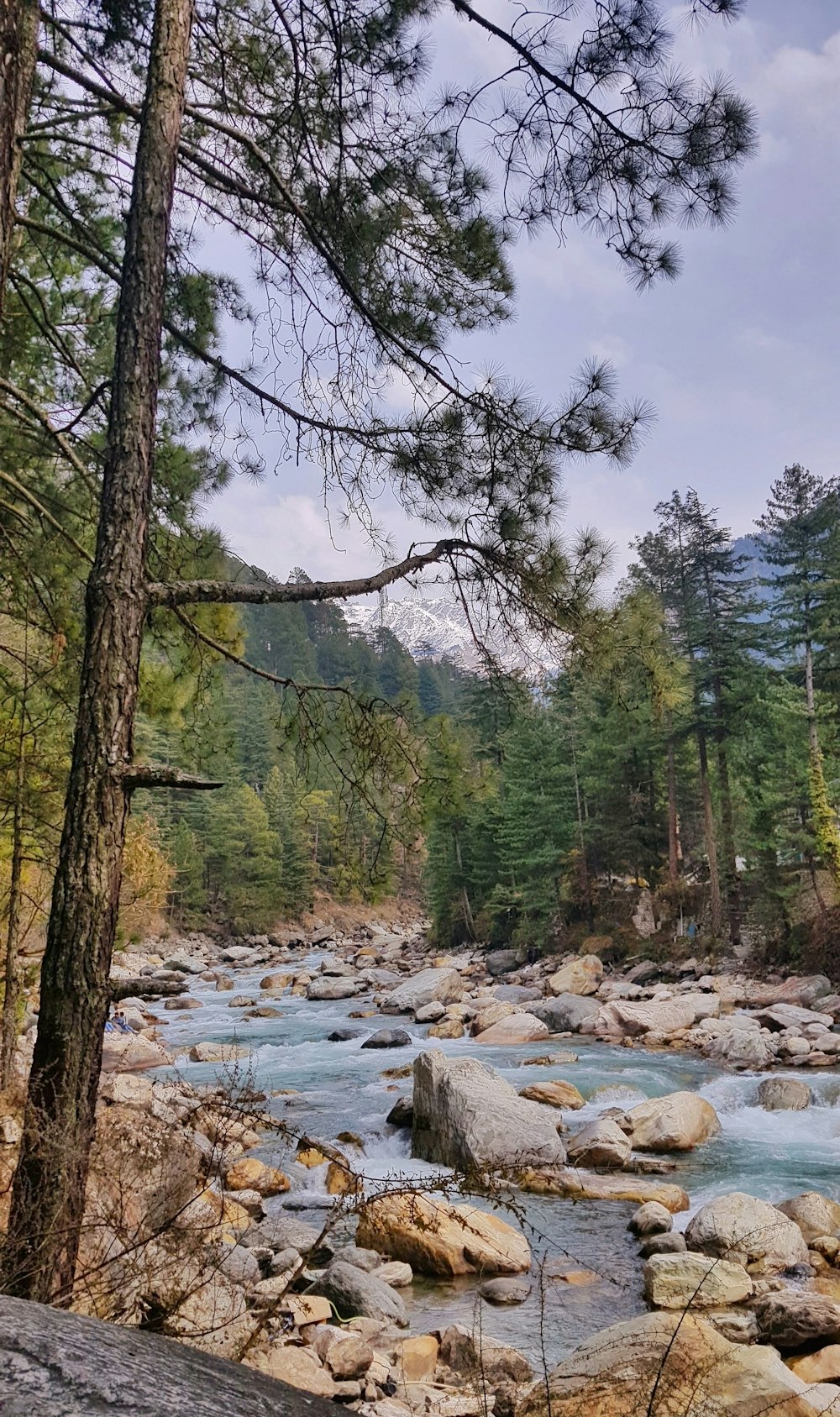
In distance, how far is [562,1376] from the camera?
413 centimetres

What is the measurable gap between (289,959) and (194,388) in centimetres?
3288

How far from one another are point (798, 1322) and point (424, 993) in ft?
55.3

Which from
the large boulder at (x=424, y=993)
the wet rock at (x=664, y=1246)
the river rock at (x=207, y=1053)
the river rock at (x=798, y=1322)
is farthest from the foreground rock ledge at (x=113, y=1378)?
the large boulder at (x=424, y=993)

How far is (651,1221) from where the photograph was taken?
7348mm

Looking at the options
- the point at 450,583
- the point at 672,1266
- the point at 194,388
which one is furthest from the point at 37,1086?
the point at 672,1266

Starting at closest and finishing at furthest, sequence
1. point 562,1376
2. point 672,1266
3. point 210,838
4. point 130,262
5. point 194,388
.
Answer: point 130,262, point 562,1376, point 194,388, point 672,1266, point 210,838

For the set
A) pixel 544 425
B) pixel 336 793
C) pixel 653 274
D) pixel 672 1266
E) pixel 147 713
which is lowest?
pixel 672 1266

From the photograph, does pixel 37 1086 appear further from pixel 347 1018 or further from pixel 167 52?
pixel 347 1018

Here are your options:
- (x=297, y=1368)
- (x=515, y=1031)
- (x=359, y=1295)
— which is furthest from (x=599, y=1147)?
(x=515, y=1031)

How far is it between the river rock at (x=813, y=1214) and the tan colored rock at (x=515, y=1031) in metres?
8.87

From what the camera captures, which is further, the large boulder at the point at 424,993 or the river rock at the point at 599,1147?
the large boulder at the point at 424,993

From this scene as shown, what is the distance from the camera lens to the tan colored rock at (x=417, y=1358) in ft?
16.3

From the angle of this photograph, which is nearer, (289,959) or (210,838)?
(289,959)

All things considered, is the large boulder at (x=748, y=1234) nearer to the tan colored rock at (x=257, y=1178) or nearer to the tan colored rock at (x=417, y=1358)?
the tan colored rock at (x=417, y=1358)
